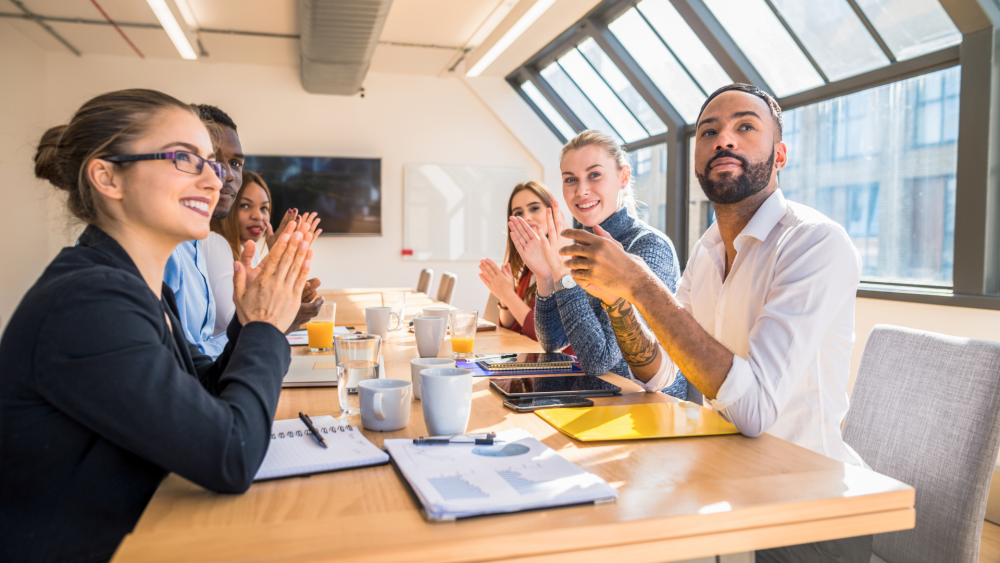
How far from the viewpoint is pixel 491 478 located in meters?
0.83

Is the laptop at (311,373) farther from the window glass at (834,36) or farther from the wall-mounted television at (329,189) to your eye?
the wall-mounted television at (329,189)

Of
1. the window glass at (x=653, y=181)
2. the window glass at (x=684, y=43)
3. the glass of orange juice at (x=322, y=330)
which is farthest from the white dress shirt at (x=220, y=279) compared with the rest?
the window glass at (x=653, y=181)

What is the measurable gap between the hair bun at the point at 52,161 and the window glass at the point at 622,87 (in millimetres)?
5433

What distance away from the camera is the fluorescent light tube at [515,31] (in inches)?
178

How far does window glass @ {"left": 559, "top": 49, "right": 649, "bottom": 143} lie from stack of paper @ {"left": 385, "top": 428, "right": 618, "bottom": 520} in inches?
226

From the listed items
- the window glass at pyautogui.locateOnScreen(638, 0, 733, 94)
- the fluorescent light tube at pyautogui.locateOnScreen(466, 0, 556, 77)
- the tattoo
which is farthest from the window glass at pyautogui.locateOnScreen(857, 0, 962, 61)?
the tattoo

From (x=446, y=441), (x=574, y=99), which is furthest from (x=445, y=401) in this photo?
(x=574, y=99)

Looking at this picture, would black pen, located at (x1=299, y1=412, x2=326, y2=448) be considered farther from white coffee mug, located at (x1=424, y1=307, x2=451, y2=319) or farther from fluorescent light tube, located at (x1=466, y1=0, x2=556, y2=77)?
fluorescent light tube, located at (x1=466, y1=0, x2=556, y2=77)

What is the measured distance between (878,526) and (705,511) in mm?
267

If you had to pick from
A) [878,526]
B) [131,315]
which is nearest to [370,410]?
[131,315]

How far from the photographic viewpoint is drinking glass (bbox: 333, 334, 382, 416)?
4.00ft

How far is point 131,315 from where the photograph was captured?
802mm

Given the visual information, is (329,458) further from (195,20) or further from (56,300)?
(195,20)

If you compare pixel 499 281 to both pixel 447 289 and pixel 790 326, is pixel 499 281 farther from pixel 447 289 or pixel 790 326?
Result: pixel 447 289
